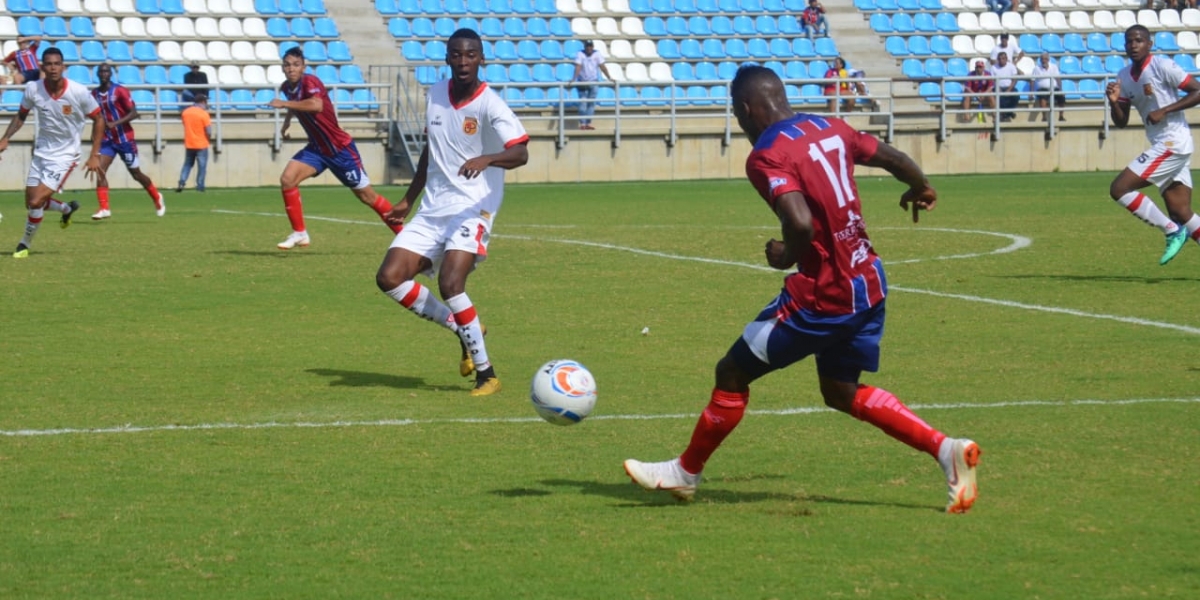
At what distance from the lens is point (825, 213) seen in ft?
19.9

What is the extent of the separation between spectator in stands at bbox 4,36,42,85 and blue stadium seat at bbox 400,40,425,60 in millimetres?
8351

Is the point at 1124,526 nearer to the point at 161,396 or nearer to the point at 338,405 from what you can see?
the point at 338,405

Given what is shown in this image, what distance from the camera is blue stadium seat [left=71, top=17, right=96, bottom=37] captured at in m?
34.6

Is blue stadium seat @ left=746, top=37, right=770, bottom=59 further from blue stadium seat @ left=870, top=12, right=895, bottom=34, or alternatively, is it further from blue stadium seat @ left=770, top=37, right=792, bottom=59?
blue stadium seat @ left=870, top=12, right=895, bottom=34

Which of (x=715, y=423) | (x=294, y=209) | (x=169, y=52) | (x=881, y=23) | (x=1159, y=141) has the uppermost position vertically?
(x=881, y=23)

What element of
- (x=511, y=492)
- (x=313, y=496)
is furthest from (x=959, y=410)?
(x=313, y=496)

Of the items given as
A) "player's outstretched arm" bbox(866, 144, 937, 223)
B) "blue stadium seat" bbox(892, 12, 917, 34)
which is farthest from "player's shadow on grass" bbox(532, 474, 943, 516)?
"blue stadium seat" bbox(892, 12, 917, 34)

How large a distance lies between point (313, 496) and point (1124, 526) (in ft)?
10.3

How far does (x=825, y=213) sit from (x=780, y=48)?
3512cm

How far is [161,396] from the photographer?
359 inches

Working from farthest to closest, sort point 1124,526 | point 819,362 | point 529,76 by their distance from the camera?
point 529,76, point 819,362, point 1124,526

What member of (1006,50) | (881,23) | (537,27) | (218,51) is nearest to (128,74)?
(218,51)

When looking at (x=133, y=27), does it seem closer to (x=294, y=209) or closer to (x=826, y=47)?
(x=826, y=47)

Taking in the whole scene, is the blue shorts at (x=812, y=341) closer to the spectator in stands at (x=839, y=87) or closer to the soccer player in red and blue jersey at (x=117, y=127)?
the soccer player in red and blue jersey at (x=117, y=127)
